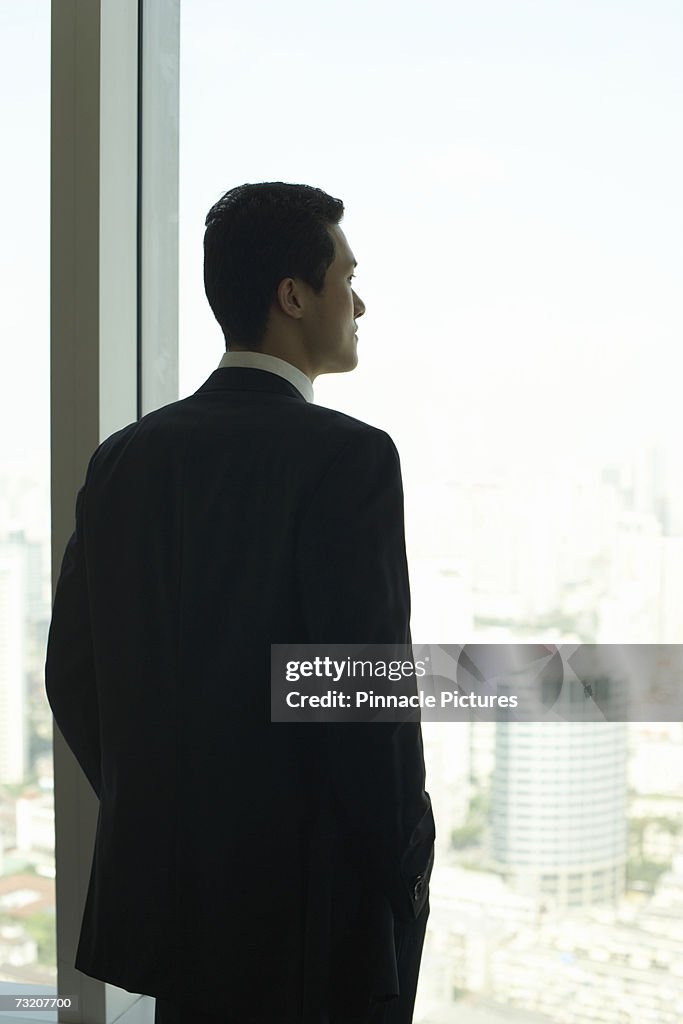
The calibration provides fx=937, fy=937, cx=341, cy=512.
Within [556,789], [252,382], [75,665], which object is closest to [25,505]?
[75,665]

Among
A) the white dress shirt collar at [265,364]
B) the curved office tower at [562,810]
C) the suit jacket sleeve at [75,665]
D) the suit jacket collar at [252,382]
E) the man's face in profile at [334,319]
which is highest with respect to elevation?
the man's face in profile at [334,319]

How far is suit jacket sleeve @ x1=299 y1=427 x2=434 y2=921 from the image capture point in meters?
1.03

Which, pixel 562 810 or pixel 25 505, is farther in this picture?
pixel 25 505

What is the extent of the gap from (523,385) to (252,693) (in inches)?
32.4

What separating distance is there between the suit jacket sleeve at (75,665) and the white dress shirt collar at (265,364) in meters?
0.29

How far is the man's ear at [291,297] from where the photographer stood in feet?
3.83

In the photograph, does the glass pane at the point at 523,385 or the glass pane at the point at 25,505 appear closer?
the glass pane at the point at 523,385

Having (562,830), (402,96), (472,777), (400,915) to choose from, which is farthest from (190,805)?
(402,96)

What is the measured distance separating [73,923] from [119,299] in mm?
1121

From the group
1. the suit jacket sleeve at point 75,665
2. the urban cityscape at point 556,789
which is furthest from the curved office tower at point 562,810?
the suit jacket sleeve at point 75,665

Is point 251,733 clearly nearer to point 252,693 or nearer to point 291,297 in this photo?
point 252,693

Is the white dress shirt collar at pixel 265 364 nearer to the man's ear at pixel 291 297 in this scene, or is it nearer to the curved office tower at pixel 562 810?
the man's ear at pixel 291 297

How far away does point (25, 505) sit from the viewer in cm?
180

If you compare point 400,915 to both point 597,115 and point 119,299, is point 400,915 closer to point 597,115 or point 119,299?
point 119,299
